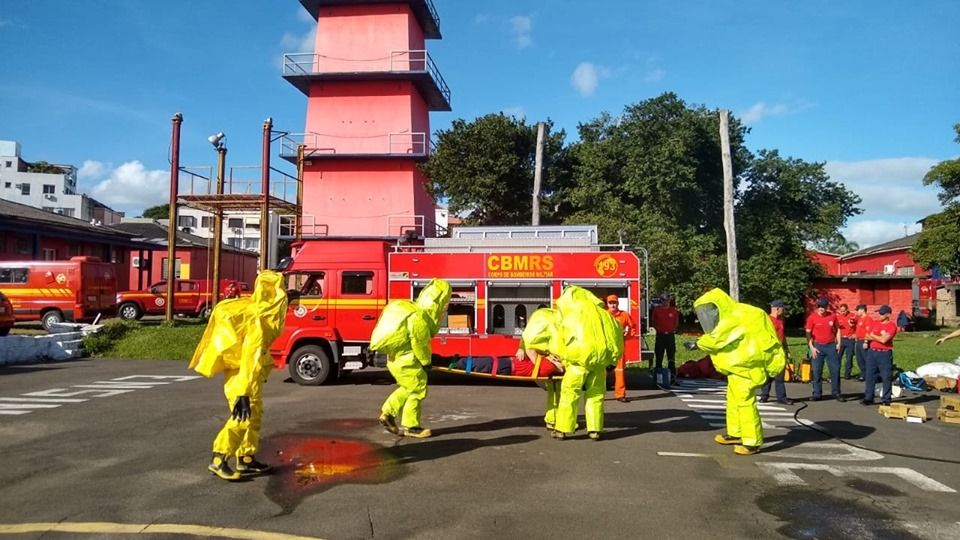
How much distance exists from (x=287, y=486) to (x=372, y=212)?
2520 cm

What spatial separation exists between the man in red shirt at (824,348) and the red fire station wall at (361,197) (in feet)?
67.6

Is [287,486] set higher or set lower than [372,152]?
lower

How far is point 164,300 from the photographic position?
2631 centimetres

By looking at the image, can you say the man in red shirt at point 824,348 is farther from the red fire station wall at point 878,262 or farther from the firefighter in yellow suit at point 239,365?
the red fire station wall at point 878,262

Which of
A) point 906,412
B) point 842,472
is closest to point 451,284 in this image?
point 842,472

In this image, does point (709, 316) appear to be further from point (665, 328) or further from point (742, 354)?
point (665, 328)

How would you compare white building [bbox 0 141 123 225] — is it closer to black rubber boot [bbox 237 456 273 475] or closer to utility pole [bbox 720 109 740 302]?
utility pole [bbox 720 109 740 302]

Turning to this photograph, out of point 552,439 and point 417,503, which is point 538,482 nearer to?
point 417,503

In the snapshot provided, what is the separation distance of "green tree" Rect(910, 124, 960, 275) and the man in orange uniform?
18111 millimetres

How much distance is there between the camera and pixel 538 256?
13.1m

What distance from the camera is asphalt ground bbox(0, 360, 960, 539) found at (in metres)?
5.16

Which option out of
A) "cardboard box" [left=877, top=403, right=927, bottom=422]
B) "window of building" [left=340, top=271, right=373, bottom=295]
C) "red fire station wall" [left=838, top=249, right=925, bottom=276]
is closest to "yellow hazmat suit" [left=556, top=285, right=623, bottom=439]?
"cardboard box" [left=877, top=403, right=927, bottom=422]

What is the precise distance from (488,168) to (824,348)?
54.8 ft

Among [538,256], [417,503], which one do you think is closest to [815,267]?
[538,256]
